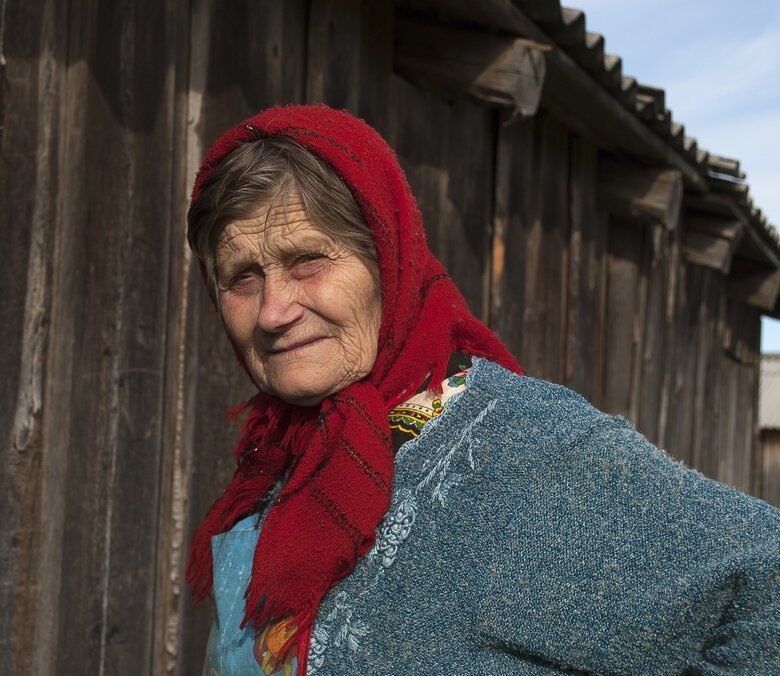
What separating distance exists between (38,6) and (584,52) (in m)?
2.47

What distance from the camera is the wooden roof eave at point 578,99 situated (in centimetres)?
355

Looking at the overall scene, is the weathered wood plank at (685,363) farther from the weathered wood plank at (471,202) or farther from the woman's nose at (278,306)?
the woman's nose at (278,306)

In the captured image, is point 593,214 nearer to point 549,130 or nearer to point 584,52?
point 549,130

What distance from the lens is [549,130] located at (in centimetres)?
490

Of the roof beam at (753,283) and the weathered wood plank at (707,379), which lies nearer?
the weathered wood plank at (707,379)

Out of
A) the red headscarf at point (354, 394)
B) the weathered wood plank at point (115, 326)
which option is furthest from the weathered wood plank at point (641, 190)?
the red headscarf at point (354, 394)

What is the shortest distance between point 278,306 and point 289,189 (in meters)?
0.17

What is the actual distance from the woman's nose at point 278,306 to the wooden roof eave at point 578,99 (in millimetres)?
2087

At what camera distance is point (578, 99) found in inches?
176

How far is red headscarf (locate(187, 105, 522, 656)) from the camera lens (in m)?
1.44

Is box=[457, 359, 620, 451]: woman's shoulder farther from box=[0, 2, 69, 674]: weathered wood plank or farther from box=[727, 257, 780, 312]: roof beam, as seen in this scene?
box=[727, 257, 780, 312]: roof beam

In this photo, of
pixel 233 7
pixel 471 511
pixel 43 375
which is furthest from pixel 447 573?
pixel 233 7

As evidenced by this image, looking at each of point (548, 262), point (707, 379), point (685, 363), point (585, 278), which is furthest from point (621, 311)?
point (707, 379)

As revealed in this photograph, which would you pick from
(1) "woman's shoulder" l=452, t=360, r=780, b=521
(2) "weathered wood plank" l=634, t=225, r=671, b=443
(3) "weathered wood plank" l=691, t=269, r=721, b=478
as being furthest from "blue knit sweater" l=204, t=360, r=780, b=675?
(3) "weathered wood plank" l=691, t=269, r=721, b=478
